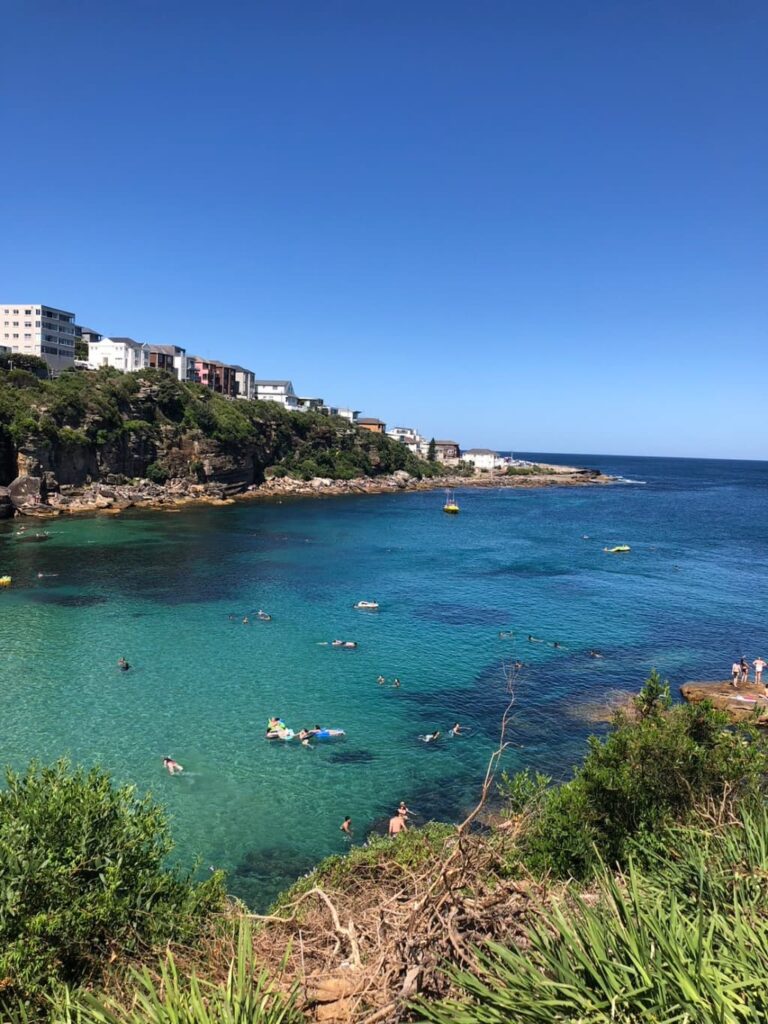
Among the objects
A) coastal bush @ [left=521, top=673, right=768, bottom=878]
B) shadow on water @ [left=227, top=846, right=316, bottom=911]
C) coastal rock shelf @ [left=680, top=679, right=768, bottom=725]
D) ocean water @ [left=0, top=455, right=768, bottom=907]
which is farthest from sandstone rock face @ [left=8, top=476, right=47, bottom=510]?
coastal bush @ [left=521, top=673, right=768, bottom=878]

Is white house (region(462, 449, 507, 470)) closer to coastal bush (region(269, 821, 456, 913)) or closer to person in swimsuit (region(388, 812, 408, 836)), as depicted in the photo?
person in swimsuit (region(388, 812, 408, 836))

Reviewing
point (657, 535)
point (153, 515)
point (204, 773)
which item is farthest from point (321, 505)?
point (204, 773)

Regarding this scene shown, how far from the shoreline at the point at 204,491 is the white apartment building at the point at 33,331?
32.9 m

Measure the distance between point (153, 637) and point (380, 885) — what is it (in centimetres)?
2691

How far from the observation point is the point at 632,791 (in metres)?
13.1

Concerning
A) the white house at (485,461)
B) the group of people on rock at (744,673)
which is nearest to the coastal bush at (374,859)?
the group of people on rock at (744,673)

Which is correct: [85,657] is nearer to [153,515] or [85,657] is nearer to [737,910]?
[737,910]

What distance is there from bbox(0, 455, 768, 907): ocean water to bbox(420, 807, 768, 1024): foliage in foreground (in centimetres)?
1182

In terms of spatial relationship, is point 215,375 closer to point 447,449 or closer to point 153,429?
point 153,429

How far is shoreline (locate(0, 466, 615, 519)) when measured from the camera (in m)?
74.4

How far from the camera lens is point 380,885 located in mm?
12117

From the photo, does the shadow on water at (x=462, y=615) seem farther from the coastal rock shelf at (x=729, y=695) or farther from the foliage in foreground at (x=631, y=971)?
the foliage in foreground at (x=631, y=971)

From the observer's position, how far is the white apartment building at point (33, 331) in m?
103

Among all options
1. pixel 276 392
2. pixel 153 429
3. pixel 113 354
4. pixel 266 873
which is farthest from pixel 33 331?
pixel 266 873
